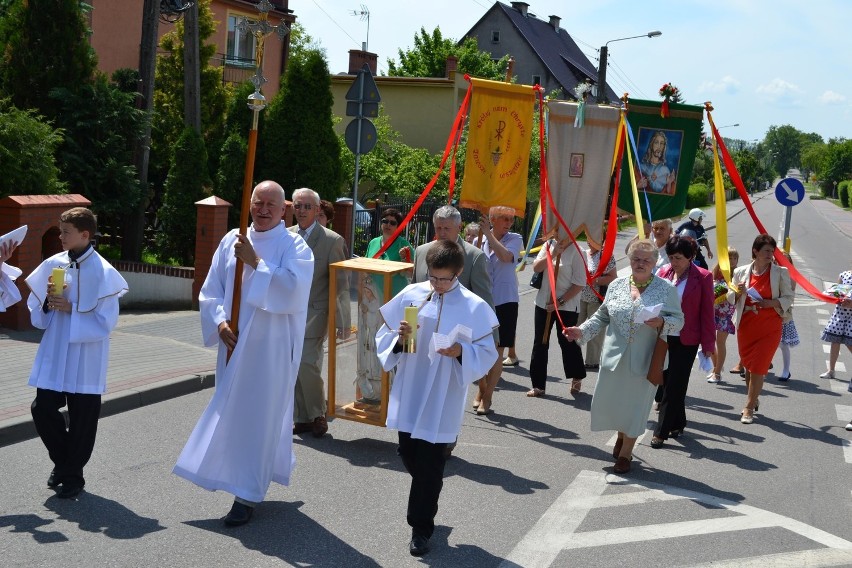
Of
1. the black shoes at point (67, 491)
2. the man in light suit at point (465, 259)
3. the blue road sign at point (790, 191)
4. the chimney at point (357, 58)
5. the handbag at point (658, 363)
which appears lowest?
the black shoes at point (67, 491)

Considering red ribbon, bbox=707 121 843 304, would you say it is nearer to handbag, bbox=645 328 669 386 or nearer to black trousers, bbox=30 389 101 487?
handbag, bbox=645 328 669 386

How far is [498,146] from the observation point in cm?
1030

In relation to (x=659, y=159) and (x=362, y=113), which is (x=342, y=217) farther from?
(x=659, y=159)

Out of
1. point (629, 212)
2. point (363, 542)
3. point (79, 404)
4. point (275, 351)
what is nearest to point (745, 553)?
point (363, 542)

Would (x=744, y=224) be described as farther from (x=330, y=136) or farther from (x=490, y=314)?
(x=490, y=314)

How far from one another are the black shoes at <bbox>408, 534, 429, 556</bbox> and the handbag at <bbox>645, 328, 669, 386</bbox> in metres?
2.50

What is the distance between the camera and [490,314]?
576 cm

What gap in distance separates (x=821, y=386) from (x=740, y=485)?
15.9 feet

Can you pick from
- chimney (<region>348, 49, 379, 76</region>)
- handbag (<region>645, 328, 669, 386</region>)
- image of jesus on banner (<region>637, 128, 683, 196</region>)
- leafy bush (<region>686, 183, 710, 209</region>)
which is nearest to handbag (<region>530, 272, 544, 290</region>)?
image of jesus on banner (<region>637, 128, 683, 196</region>)

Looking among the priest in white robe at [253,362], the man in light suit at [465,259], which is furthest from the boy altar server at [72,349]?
the man in light suit at [465,259]

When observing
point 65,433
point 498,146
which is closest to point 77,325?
point 65,433

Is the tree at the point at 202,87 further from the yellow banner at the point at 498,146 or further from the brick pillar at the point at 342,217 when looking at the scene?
the yellow banner at the point at 498,146

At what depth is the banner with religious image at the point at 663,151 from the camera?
1027cm

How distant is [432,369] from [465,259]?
7.73 feet
